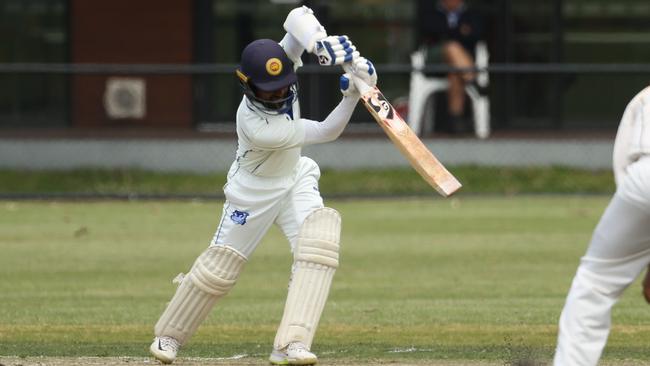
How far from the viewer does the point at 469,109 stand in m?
19.1

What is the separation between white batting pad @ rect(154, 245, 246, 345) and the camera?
299 inches

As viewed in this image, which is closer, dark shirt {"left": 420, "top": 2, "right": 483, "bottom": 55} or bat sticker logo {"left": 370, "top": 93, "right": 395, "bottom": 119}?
bat sticker logo {"left": 370, "top": 93, "right": 395, "bottom": 119}

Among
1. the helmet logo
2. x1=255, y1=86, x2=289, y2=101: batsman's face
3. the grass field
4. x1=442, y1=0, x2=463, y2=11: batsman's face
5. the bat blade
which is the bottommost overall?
the grass field

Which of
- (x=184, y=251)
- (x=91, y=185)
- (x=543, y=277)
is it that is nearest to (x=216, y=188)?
(x=91, y=185)

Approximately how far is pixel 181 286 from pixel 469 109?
11.8 m

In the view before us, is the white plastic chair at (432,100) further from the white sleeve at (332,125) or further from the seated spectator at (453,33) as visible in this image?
the white sleeve at (332,125)

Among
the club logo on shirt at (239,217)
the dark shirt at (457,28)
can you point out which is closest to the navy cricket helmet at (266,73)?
the club logo on shirt at (239,217)

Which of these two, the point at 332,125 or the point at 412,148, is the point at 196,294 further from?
the point at 412,148

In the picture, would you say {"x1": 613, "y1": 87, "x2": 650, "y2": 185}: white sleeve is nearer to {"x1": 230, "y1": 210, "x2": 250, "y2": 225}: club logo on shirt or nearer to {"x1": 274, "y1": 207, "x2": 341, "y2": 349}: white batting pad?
{"x1": 274, "y1": 207, "x2": 341, "y2": 349}: white batting pad

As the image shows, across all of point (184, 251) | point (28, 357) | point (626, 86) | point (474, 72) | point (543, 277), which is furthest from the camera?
point (626, 86)

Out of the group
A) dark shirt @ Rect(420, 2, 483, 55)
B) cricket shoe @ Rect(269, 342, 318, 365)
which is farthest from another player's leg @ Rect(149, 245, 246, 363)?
dark shirt @ Rect(420, 2, 483, 55)

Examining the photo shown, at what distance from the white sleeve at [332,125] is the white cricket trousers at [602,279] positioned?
1.91m

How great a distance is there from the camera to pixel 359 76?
7469mm

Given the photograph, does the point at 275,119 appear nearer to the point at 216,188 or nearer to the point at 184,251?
the point at 184,251
